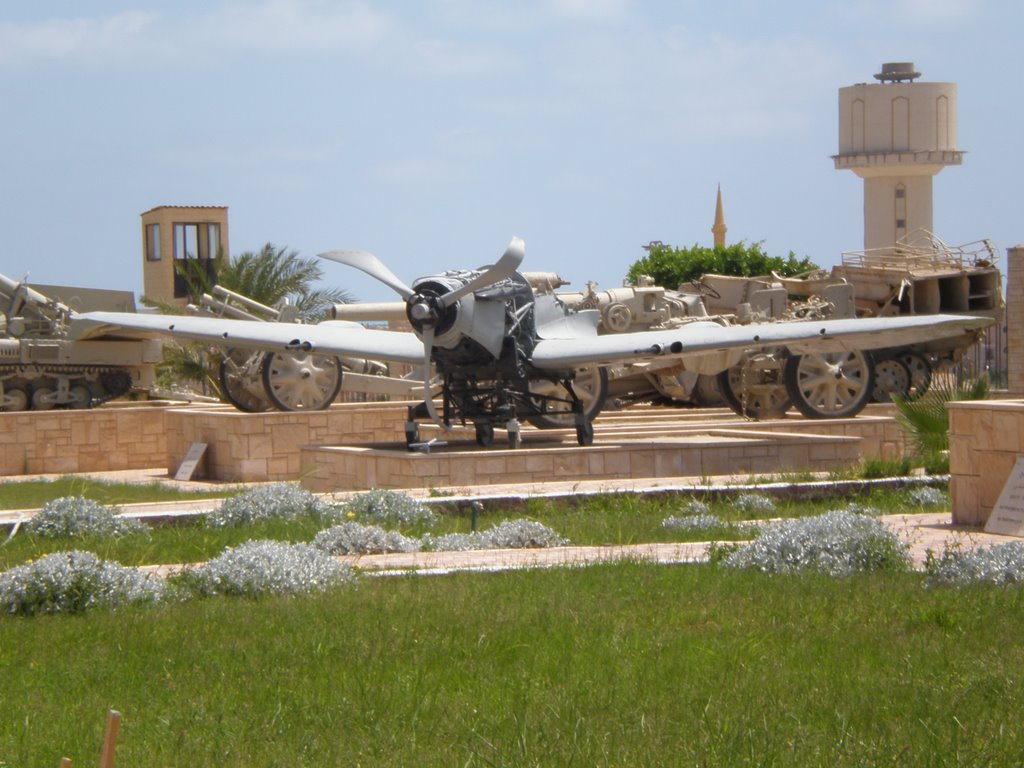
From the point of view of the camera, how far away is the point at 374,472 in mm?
17000

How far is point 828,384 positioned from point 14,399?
50.7 ft

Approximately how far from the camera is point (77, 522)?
37.6 ft

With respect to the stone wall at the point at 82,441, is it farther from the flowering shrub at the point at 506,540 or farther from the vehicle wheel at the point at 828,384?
the flowering shrub at the point at 506,540

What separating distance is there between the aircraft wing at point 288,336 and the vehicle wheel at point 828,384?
5693mm

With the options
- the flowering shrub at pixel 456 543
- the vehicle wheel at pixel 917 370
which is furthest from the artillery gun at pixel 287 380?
the flowering shrub at pixel 456 543

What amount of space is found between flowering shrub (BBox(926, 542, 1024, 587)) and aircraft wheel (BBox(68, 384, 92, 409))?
23.1 metres

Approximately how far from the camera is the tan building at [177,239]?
188ft

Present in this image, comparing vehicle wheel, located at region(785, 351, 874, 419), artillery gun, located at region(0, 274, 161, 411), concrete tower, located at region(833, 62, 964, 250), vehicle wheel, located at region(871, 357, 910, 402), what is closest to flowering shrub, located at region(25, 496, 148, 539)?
vehicle wheel, located at region(785, 351, 874, 419)

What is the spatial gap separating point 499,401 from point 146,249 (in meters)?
44.0

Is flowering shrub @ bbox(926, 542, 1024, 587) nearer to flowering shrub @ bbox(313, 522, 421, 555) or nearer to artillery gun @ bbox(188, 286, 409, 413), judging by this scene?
flowering shrub @ bbox(313, 522, 421, 555)

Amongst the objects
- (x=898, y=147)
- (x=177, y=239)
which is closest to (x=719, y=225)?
(x=898, y=147)

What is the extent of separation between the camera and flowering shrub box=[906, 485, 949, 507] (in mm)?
13172

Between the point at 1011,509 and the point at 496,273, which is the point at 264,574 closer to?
the point at 1011,509

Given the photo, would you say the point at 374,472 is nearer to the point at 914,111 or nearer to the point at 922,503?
the point at 922,503
